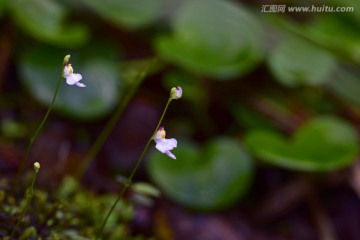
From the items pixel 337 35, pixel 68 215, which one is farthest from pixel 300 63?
pixel 68 215

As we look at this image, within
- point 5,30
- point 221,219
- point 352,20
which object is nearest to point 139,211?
point 221,219

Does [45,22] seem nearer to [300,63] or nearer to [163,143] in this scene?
[300,63]

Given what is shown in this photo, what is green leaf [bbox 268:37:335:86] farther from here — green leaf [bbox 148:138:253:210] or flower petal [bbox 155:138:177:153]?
flower petal [bbox 155:138:177:153]

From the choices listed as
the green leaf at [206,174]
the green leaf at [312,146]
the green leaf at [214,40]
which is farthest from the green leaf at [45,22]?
the green leaf at [312,146]

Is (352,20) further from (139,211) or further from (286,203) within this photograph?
(139,211)

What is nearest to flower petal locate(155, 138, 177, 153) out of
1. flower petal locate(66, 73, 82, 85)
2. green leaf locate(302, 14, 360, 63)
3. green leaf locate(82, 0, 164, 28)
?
flower petal locate(66, 73, 82, 85)
